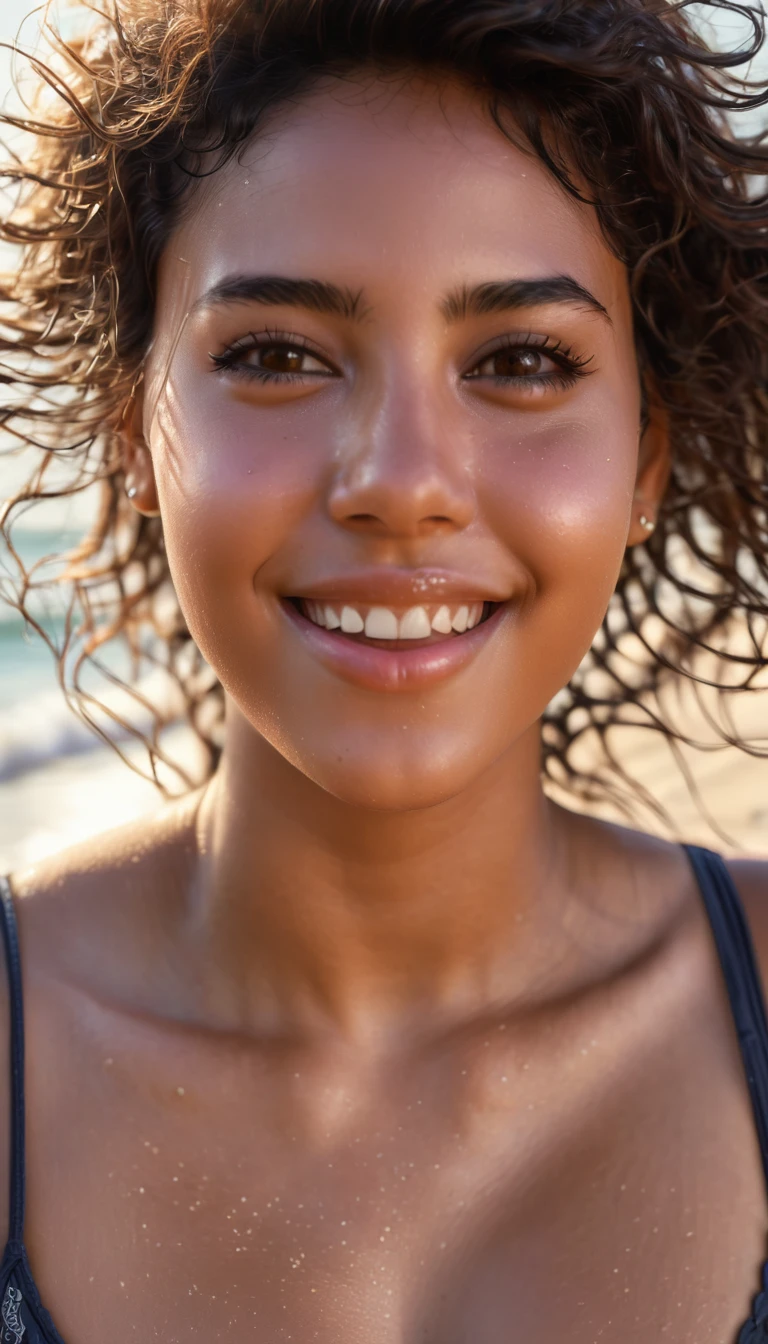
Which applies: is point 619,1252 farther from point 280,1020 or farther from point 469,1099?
point 280,1020

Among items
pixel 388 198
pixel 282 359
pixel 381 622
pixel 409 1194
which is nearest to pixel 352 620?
pixel 381 622

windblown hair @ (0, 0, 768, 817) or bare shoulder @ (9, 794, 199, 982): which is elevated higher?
windblown hair @ (0, 0, 768, 817)

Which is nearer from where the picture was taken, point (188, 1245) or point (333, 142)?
point (333, 142)

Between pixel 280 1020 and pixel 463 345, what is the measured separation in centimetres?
90

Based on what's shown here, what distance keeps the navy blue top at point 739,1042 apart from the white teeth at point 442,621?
68 cm

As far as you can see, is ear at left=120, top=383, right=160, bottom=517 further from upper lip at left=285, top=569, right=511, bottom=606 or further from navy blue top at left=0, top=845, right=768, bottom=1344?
navy blue top at left=0, top=845, right=768, bottom=1344

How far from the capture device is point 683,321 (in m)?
2.16

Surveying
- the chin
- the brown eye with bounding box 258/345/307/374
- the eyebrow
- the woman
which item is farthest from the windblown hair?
the chin

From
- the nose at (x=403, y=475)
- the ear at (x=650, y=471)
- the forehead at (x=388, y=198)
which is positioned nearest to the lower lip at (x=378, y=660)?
the nose at (x=403, y=475)

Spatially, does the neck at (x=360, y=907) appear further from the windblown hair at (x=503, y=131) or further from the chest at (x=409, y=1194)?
the windblown hair at (x=503, y=131)

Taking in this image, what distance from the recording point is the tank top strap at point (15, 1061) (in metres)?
1.79

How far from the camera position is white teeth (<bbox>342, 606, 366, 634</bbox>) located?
1633mm

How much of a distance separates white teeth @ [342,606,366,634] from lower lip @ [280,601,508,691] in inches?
0.7

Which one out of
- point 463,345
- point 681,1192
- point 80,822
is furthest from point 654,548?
point 80,822
